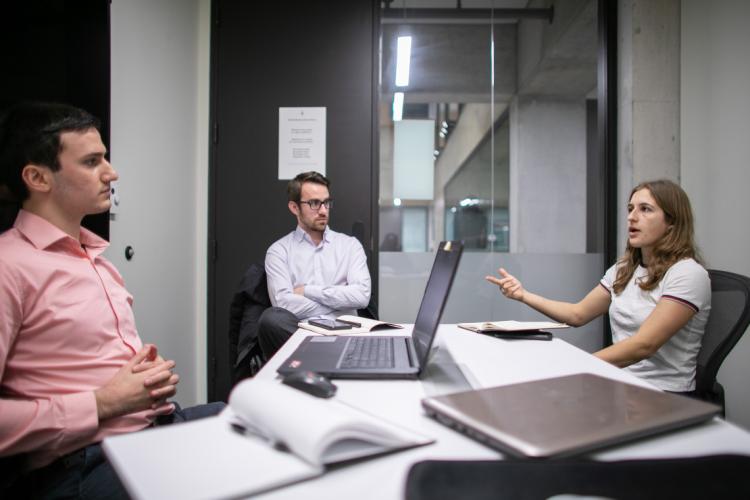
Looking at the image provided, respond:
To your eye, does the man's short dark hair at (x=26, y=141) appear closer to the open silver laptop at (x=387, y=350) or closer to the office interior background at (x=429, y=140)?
the open silver laptop at (x=387, y=350)

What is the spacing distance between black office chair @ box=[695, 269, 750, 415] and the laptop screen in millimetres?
963

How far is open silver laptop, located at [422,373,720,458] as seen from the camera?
2.06 ft

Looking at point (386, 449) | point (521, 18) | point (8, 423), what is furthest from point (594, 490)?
point (521, 18)

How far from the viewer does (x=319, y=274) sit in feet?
9.10

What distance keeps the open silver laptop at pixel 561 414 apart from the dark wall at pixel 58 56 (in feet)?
4.31

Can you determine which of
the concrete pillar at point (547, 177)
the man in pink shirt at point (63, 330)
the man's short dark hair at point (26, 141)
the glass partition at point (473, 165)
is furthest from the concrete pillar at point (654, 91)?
the man's short dark hair at point (26, 141)

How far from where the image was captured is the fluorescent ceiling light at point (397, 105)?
321cm

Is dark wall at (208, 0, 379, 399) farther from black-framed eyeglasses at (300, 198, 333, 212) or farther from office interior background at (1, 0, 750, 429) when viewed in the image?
black-framed eyeglasses at (300, 198, 333, 212)

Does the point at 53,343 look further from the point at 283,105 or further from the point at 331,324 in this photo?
the point at 283,105

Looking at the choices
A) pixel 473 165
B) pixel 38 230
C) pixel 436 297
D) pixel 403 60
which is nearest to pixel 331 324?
pixel 436 297

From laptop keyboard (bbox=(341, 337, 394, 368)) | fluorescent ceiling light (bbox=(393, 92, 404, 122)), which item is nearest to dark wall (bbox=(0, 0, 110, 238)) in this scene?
laptop keyboard (bbox=(341, 337, 394, 368))

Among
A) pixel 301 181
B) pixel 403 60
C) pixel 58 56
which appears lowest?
pixel 301 181

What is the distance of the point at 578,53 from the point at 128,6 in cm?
292

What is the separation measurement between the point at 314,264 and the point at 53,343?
1.75 m
